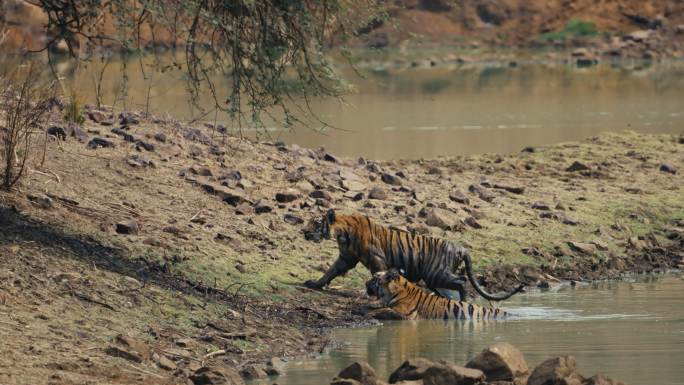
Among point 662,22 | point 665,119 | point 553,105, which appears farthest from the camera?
point 662,22

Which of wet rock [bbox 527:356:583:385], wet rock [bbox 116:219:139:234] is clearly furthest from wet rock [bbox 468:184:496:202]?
Answer: wet rock [bbox 527:356:583:385]

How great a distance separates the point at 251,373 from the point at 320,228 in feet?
10.5

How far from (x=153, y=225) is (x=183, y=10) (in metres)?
2.25

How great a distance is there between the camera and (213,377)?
29.5ft

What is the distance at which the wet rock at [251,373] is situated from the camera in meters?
9.58

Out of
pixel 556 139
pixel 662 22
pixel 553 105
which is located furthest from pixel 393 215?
pixel 662 22

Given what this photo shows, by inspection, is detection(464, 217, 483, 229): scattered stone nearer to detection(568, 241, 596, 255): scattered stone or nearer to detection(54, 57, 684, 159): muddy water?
detection(568, 241, 596, 255): scattered stone

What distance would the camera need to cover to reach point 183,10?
37.2 feet

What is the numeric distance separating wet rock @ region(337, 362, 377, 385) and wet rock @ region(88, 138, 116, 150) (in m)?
6.40

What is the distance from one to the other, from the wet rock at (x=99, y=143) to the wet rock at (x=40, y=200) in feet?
7.22

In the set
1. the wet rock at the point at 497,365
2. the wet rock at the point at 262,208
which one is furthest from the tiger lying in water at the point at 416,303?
the wet rock at the point at 497,365

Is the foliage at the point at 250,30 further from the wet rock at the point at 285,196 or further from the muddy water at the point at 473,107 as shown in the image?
the muddy water at the point at 473,107

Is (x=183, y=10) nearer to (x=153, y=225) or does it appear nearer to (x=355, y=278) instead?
(x=153, y=225)

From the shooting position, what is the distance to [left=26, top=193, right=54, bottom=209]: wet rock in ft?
39.4
